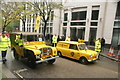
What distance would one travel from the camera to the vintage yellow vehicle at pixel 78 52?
662 centimetres

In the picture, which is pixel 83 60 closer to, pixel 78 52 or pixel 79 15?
pixel 78 52

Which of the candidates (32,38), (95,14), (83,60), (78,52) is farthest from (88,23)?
(32,38)

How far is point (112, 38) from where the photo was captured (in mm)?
12242

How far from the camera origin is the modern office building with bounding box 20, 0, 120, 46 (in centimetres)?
1194

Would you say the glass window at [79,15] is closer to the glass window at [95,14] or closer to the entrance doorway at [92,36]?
the glass window at [95,14]

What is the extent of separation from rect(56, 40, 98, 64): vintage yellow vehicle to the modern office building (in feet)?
22.6

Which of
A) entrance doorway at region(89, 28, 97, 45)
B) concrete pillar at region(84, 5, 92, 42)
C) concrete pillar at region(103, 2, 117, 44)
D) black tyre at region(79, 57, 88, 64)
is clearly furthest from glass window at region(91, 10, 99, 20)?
black tyre at region(79, 57, 88, 64)

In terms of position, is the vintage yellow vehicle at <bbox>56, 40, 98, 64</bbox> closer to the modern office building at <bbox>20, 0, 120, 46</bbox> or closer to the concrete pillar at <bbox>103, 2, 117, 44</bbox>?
the concrete pillar at <bbox>103, 2, 117, 44</bbox>

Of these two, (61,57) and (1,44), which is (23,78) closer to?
(1,44)

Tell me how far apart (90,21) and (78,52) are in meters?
8.59

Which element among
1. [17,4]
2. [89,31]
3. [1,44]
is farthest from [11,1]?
[89,31]

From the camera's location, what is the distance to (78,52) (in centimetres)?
696

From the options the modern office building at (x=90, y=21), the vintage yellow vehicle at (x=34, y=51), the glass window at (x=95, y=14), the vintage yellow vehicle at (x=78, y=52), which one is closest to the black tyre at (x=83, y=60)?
the vintage yellow vehicle at (x=78, y=52)

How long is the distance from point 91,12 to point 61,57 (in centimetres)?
930
